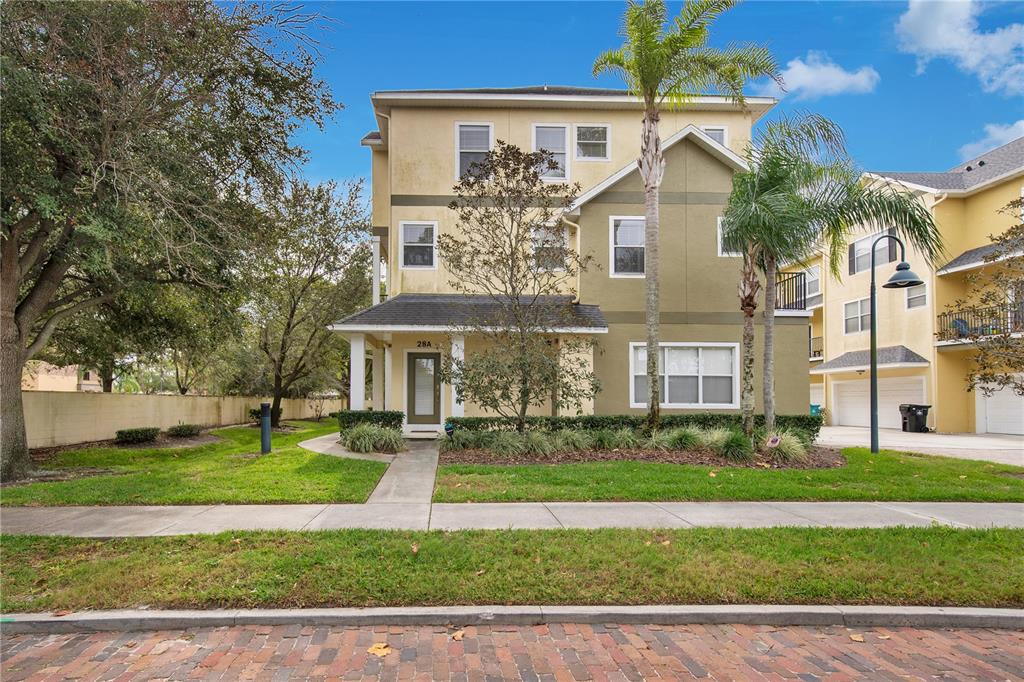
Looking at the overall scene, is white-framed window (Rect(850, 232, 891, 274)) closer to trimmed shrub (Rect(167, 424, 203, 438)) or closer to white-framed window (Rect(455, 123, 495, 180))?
white-framed window (Rect(455, 123, 495, 180))

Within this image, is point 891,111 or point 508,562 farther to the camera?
point 891,111

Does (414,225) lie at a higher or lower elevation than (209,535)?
higher

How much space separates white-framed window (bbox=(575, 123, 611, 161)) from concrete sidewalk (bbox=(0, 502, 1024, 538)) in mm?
12751

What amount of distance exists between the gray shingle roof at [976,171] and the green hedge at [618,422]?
47.1ft

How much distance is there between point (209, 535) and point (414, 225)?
12.3 meters

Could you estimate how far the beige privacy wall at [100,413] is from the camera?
14.2m

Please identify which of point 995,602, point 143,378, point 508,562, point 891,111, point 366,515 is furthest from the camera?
point 143,378

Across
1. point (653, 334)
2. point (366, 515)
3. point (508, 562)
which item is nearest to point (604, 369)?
point (653, 334)

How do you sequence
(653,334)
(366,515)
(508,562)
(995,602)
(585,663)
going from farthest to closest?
(653,334), (366,515), (508,562), (995,602), (585,663)

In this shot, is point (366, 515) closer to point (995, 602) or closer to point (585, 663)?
point (585, 663)

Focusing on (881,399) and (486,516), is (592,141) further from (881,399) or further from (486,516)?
(881,399)

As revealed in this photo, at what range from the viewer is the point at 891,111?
55.2 feet

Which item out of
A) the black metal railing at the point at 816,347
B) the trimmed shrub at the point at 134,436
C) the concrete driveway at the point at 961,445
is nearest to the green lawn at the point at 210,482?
the trimmed shrub at the point at 134,436

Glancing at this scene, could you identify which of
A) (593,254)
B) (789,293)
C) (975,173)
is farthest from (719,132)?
(975,173)
